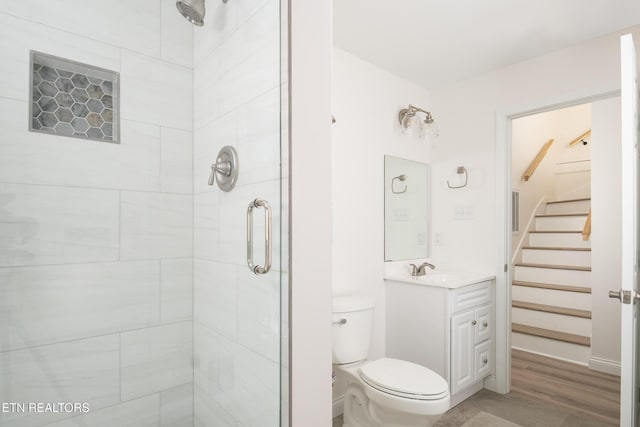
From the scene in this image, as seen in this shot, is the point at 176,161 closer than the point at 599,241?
Yes

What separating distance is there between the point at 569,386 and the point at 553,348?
2.07 ft

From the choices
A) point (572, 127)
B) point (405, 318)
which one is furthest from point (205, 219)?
point (572, 127)

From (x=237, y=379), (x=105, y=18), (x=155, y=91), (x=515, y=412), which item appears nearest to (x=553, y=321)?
(x=515, y=412)

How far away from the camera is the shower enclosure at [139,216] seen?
1006 millimetres

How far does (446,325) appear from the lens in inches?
86.9

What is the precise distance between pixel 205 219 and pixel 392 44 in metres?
1.74

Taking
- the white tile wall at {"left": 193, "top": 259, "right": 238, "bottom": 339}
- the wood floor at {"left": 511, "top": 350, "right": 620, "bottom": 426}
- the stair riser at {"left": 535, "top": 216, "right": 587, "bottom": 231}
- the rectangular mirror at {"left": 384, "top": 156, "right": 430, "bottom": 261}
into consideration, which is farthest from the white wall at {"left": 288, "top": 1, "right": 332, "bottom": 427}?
the stair riser at {"left": 535, "top": 216, "right": 587, "bottom": 231}

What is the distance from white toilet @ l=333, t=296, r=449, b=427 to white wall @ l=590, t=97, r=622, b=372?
189cm

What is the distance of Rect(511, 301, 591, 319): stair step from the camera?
10.3ft

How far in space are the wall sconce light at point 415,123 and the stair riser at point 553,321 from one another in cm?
209

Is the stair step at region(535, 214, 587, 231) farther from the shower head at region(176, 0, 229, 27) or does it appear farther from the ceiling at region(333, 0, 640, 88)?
the shower head at region(176, 0, 229, 27)

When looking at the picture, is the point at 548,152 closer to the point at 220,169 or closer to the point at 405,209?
the point at 405,209

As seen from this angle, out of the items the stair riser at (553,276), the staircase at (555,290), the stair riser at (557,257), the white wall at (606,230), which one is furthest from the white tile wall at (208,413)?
the stair riser at (557,257)

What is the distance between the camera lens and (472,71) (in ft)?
8.82
